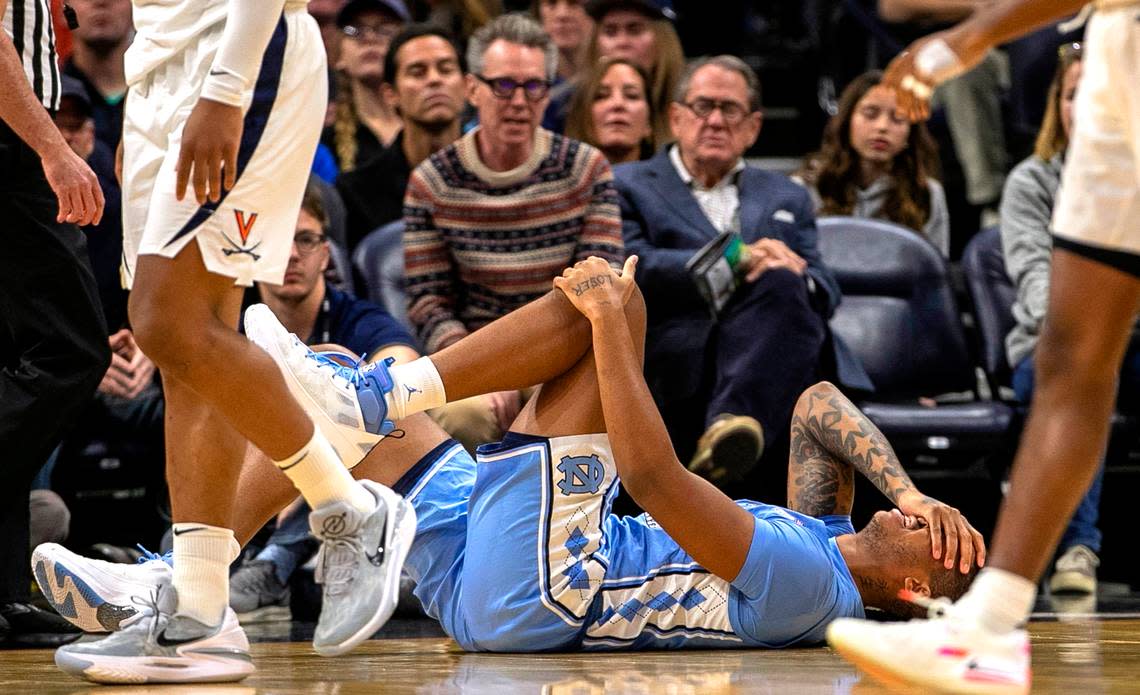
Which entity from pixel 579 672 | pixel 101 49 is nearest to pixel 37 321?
pixel 579 672

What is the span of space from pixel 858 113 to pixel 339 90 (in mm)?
2139

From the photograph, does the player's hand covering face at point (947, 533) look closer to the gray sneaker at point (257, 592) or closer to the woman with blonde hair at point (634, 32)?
the gray sneaker at point (257, 592)

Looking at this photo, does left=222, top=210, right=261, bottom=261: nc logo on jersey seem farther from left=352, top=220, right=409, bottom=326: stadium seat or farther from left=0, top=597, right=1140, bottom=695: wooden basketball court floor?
left=352, top=220, right=409, bottom=326: stadium seat

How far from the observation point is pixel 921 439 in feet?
17.2

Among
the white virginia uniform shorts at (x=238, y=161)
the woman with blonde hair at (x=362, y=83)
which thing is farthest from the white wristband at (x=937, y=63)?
the woman with blonde hair at (x=362, y=83)

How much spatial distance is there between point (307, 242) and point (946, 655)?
Result: 9.67 ft

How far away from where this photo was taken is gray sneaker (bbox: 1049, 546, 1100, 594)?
Answer: 495 cm

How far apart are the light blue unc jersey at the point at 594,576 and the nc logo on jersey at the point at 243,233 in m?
0.72

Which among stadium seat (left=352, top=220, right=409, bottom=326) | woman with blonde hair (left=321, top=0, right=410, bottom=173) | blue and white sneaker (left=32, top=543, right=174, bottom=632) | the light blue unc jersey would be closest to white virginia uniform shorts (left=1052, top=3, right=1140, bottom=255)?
the light blue unc jersey

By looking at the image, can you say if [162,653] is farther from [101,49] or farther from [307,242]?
[101,49]

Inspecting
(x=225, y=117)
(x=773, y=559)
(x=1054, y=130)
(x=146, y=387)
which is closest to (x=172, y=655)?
(x=225, y=117)

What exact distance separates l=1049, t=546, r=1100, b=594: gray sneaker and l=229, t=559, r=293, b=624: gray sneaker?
2.36 m

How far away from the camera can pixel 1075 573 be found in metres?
4.96

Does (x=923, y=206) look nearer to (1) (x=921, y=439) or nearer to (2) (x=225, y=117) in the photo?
(1) (x=921, y=439)
